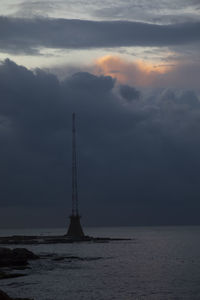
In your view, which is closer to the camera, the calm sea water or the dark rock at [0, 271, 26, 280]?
the calm sea water

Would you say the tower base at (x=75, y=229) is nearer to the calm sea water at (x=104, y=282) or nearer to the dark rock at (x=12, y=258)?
the calm sea water at (x=104, y=282)

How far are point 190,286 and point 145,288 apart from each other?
5.35m

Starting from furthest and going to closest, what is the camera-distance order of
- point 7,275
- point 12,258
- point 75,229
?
point 75,229
point 12,258
point 7,275

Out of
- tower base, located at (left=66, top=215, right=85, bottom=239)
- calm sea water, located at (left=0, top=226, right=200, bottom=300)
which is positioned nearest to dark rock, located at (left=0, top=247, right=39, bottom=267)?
calm sea water, located at (left=0, top=226, right=200, bottom=300)

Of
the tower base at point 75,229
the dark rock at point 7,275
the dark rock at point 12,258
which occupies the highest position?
the tower base at point 75,229

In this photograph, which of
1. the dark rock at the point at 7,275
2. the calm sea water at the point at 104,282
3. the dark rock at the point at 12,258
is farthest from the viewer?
the dark rock at the point at 12,258

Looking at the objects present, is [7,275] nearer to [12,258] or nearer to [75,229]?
[12,258]

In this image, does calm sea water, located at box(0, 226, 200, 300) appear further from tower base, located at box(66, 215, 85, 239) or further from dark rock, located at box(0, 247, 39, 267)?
tower base, located at box(66, 215, 85, 239)

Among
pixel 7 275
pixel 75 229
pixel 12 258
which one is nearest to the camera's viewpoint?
pixel 7 275

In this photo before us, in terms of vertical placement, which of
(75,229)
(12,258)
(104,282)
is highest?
(75,229)

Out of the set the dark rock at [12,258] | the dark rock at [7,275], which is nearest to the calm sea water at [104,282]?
the dark rock at [7,275]

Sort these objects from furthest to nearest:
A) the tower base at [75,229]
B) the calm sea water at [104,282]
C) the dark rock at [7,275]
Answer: the tower base at [75,229], the dark rock at [7,275], the calm sea water at [104,282]

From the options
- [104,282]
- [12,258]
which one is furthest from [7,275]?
[12,258]

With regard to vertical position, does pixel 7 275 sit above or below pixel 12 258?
below
